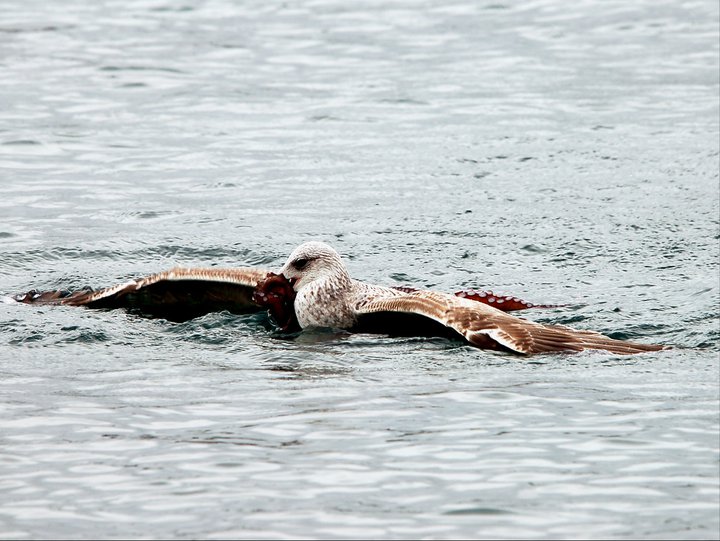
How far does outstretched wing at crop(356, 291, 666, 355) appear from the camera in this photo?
11.8 meters

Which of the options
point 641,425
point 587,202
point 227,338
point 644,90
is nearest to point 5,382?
point 227,338

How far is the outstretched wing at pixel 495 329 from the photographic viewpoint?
38.7 ft

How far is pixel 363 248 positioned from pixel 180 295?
388 cm

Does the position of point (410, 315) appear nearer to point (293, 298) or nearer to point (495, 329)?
point (495, 329)

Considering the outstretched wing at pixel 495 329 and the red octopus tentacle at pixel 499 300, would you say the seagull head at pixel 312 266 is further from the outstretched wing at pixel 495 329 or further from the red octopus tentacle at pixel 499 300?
the outstretched wing at pixel 495 329

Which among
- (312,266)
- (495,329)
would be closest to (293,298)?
(312,266)

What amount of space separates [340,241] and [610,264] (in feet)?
10.5

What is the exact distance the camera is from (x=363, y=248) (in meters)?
16.8

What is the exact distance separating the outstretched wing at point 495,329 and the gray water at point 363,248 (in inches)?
6.7

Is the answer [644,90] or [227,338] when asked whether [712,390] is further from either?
[644,90]

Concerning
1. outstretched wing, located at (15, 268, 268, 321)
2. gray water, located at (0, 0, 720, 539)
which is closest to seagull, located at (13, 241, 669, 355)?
outstretched wing, located at (15, 268, 268, 321)

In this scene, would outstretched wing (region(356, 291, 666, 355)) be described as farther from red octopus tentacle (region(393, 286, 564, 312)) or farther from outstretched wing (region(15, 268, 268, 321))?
outstretched wing (region(15, 268, 268, 321))

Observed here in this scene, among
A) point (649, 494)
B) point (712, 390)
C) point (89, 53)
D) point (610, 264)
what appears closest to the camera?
point (649, 494)

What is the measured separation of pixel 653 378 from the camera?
1109 cm
